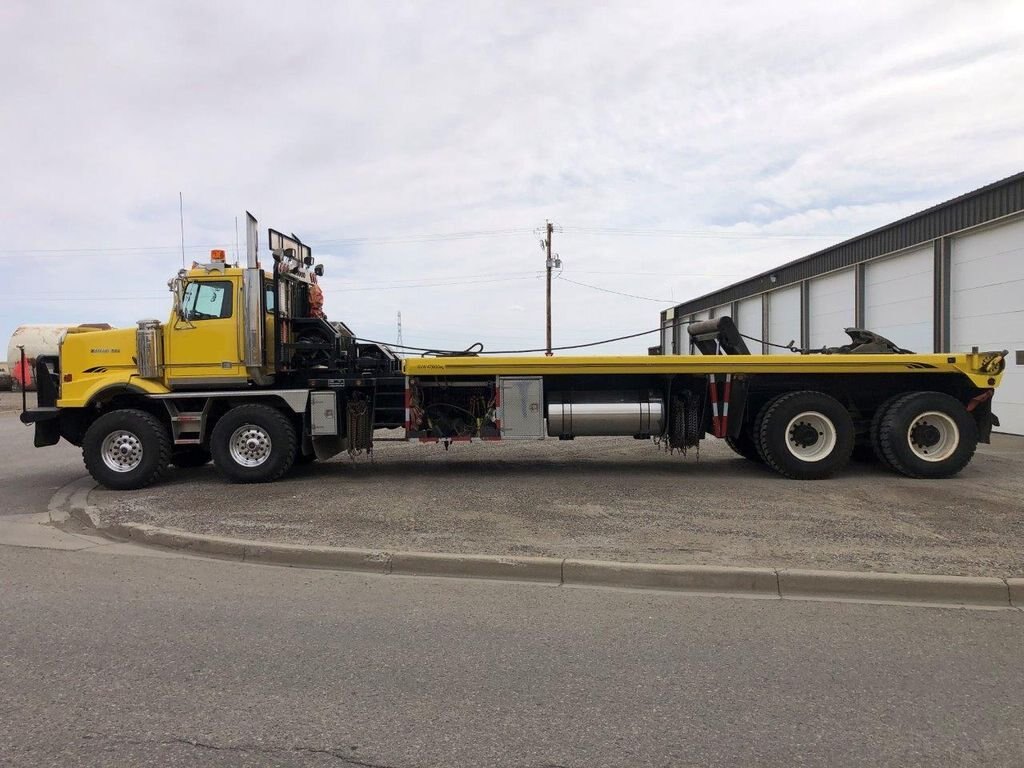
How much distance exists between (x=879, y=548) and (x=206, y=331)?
27.7 ft

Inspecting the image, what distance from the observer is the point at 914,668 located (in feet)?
13.4

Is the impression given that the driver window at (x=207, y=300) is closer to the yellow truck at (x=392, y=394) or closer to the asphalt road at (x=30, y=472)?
the yellow truck at (x=392, y=394)

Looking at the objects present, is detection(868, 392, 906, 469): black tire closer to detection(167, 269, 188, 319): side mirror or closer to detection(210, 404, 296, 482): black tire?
detection(210, 404, 296, 482): black tire

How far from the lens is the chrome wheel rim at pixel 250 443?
9883 mm

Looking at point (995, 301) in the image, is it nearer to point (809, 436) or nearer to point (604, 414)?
point (809, 436)

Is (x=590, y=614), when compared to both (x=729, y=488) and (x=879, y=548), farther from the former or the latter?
(x=729, y=488)

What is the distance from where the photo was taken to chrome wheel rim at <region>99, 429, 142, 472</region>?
9805mm

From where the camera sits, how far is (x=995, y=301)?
593 inches

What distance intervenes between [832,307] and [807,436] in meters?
13.1

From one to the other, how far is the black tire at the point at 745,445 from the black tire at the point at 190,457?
8188 mm

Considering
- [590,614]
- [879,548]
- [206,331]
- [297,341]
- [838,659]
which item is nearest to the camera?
[838,659]

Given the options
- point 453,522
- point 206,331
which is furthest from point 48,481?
point 453,522

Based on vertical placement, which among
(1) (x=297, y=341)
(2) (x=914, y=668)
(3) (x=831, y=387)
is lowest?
(2) (x=914, y=668)

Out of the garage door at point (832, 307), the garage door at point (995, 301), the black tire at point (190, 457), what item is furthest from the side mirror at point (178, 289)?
the garage door at point (832, 307)
